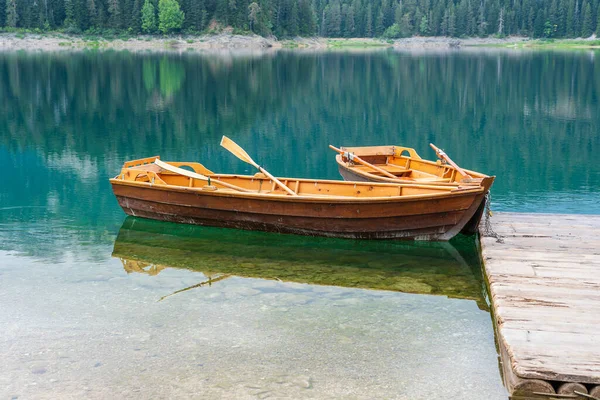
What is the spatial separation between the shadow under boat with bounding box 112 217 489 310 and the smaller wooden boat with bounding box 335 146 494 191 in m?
1.79

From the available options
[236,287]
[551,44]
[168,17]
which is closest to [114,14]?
[168,17]

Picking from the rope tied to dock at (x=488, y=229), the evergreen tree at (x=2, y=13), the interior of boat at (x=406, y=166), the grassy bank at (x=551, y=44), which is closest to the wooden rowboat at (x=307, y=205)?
the rope tied to dock at (x=488, y=229)

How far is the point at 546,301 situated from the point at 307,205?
625cm

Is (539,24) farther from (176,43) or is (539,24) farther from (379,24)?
(176,43)

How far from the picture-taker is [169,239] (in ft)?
53.9

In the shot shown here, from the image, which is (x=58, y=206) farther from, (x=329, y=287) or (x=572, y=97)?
(x=572, y=97)

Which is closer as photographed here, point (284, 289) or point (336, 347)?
point (336, 347)

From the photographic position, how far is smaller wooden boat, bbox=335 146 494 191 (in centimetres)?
1705

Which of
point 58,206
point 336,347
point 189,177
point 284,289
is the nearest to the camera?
point 336,347

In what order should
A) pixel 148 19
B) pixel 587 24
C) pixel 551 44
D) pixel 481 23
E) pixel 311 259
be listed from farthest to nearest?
pixel 481 23 < pixel 587 24 < pixel 551 44 < pixel 148 19 < pixel 311 259

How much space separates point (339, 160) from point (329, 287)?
27.8 ft

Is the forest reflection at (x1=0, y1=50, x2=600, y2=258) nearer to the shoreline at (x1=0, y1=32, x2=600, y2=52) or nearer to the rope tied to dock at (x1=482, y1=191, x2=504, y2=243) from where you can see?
the rope tied to dock at (x1=482, y1=191, x2=504, y2=243)

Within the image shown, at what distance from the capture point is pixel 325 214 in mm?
15461

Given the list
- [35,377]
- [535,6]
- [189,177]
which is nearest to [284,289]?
[35,377]
